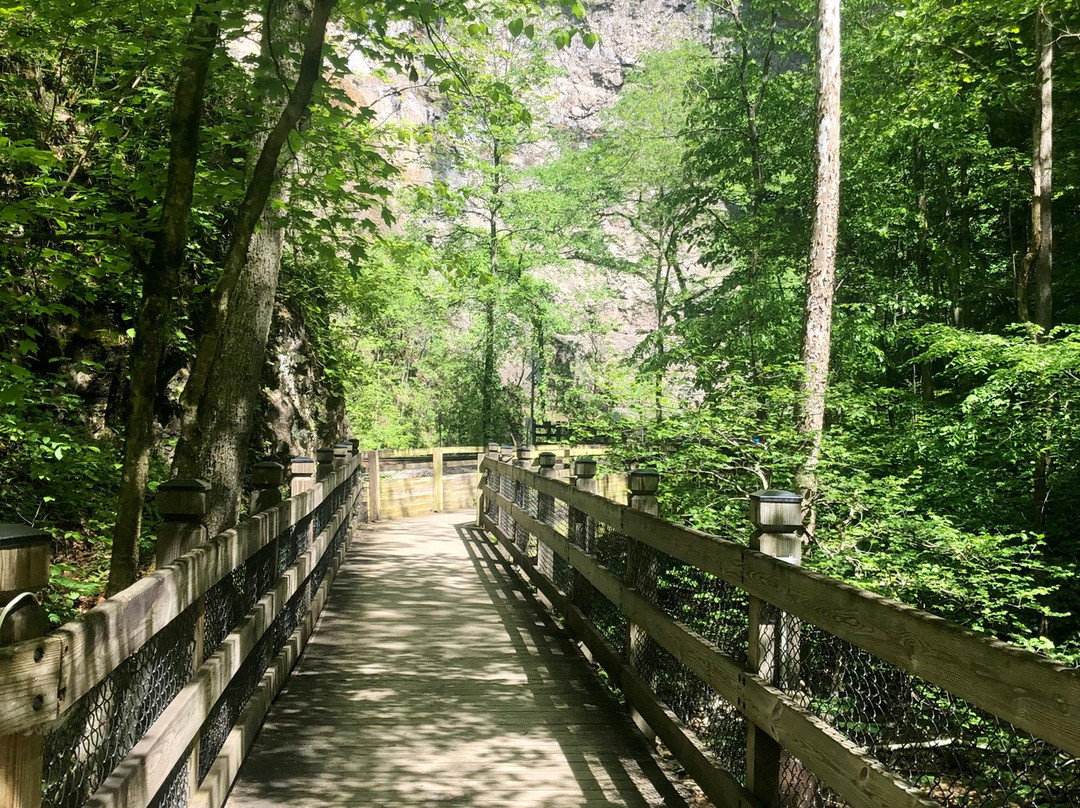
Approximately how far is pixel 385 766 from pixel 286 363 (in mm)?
8165

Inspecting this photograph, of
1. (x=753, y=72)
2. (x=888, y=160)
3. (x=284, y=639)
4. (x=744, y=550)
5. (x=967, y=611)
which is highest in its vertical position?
(x=753, y=72)

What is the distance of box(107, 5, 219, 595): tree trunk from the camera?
4.73 meters

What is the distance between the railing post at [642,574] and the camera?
14.2 ft

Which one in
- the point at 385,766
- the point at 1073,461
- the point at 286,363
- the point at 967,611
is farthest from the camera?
the point at 286,363

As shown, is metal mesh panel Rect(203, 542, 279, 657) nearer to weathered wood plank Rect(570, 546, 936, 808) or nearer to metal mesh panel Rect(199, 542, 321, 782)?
metal mesh panel Rect(199, 542, 321, 782)

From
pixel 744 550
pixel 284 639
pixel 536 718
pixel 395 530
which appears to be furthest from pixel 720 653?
pixel 395 530

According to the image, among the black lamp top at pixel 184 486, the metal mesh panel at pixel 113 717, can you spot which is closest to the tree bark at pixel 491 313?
the black lamp top at pixel 184 486

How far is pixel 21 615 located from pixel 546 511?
6119mm

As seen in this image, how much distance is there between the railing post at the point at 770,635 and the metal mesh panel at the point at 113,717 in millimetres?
1924

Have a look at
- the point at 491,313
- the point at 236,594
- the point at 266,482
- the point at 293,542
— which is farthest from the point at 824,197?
the point at 491,313

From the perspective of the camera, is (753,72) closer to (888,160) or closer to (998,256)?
(888,160)

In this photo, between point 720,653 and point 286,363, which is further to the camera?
point 286,363

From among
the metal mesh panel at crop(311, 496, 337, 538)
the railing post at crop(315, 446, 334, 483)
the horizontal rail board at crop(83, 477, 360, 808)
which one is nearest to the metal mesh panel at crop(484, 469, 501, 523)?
the railing post at crop(315, 446, 334, 483)

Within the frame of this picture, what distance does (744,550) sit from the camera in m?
3.01
